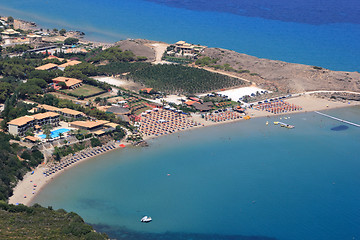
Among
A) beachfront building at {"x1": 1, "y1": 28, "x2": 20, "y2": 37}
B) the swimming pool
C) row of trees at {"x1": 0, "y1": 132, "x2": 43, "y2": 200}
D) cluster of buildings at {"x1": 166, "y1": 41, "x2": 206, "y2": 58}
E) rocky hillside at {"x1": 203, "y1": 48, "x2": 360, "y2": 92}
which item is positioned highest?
beachfront building at {"x1": 1, "y1": 28, "x2": 20, "y2": 37}

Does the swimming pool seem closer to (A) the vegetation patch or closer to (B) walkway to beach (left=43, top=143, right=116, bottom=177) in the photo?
(B) walkway to beach (left=43, top=143, right=116, bottom=177)

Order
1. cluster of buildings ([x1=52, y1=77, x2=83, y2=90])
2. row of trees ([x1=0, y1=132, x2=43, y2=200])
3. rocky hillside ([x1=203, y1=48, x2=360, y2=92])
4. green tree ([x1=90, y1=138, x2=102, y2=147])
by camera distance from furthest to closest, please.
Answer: rocky hillside ([x1=203, y1=48, x2=360, y2=92]) < cluster of buildings ([x1=52, y1=77, x2=83, y2=90]) < green tree ([x1=90, y1=138, x2=102, y2=147]) < row of trees ([x1=0, y1=132, x2=43, y2=200])

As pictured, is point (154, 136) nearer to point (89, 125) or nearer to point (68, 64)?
point (89, 125)

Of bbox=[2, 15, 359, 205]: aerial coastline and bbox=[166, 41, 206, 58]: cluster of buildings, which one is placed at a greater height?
bbox=[166, 41, 206, 58]: cluster of buildings

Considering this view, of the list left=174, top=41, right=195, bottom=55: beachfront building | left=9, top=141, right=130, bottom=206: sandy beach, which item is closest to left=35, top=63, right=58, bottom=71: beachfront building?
left=174, top=41, right=195, bottom=55: beachfront building

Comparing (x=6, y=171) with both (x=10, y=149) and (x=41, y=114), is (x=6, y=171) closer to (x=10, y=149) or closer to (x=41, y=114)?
(x=10, y=149)

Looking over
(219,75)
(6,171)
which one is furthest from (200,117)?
(6,171)

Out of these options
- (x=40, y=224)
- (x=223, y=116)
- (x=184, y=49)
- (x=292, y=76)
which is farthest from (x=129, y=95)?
(x=40, y=224)
